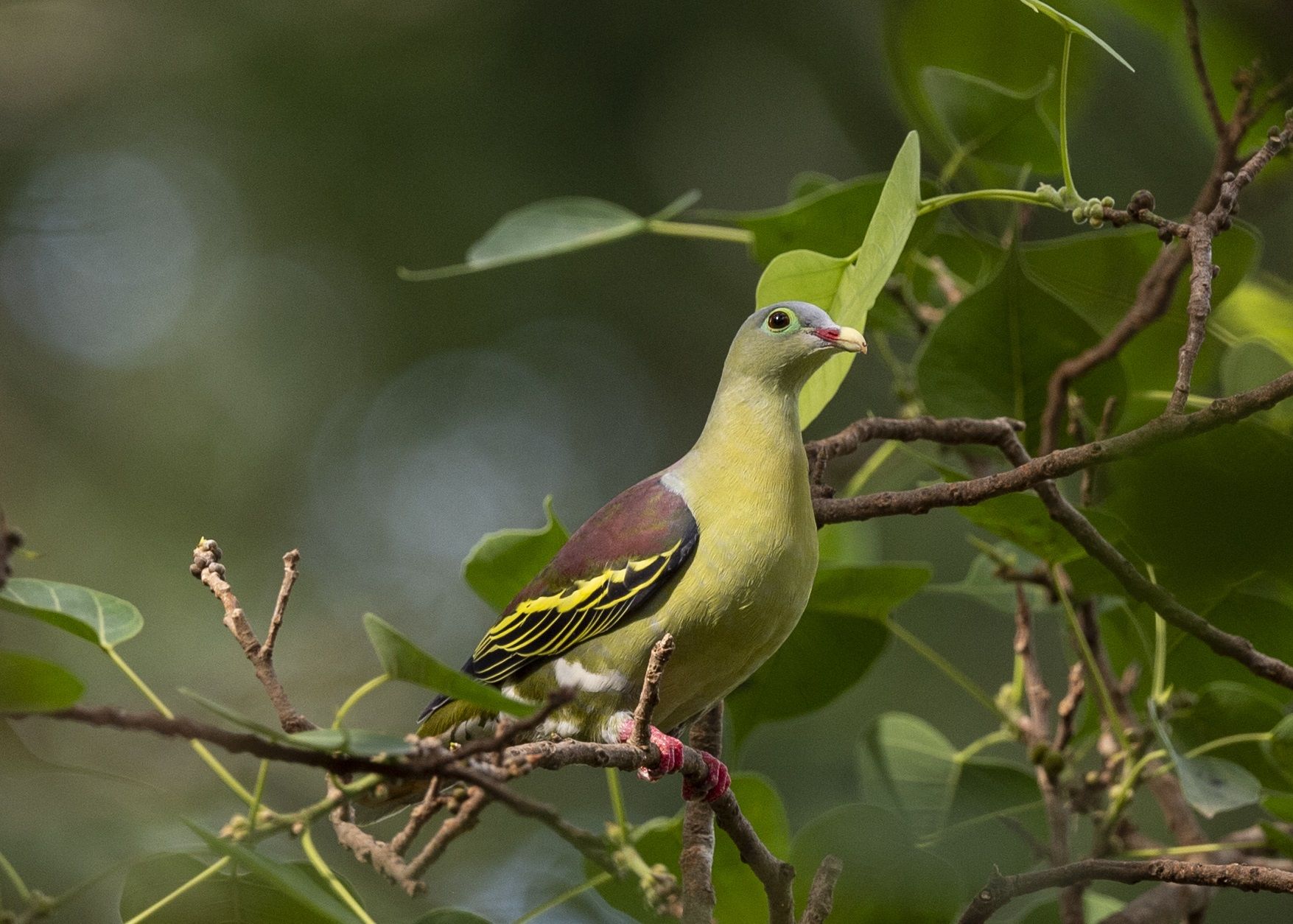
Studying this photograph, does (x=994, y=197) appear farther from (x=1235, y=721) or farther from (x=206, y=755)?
(x=206, y=755)

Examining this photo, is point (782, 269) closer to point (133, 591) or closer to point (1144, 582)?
point (1144, 582)

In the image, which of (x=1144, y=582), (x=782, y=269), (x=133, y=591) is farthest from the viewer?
(x=133, y=591)

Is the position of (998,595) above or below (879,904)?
above

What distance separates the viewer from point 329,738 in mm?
1219

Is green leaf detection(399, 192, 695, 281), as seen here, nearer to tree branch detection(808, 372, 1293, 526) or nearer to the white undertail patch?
tree branch detection(808, 372, 1293, 526)

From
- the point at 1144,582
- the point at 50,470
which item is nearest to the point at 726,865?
the point at 1144,582

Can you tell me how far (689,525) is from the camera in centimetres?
235

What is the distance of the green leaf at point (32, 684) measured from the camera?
1288 millimetres

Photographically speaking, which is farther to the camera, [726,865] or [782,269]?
[726,865]

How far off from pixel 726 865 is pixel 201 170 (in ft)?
24.3

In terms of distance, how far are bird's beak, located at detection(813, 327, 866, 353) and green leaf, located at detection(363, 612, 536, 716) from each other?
1010 mm

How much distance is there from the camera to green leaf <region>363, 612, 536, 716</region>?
1.31 m

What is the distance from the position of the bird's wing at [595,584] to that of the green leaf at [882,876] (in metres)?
0.56

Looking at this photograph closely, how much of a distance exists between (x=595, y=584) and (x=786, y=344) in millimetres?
590
